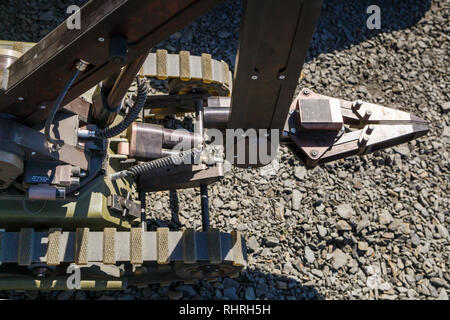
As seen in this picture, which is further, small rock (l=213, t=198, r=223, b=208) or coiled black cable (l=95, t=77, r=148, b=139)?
small rock (l=213, t=198, r=223, b=208)

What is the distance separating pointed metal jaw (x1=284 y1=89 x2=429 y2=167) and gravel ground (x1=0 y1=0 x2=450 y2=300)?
142cm

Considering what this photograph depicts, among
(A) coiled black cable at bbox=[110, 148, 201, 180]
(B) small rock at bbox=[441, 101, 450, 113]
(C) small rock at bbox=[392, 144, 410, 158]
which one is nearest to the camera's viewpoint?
(A) coiled black cable at bbox=[110, 148, 201, 180]

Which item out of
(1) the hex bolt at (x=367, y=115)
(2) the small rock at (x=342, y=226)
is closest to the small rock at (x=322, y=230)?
(2) the small rock at (x=342, y=226)

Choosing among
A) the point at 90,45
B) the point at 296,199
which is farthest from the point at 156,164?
the point at 296,199

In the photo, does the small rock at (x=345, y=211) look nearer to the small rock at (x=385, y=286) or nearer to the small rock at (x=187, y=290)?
the small rock at (x=385, y=286)

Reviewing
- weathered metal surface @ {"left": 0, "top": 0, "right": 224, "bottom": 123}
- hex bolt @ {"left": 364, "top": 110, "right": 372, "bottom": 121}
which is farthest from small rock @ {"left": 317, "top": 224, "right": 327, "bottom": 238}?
weathered metal surface @ {"left": 0, "top": 0, "right": 224, "bottom": 123}

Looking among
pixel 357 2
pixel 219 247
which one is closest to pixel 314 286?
pixel 219 247

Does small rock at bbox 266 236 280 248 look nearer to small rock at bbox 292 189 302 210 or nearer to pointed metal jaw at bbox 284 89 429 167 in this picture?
small rock at bbox 292 189 302 210

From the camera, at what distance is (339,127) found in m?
4.53

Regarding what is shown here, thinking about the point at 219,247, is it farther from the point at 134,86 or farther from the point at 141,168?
the point at 134,86

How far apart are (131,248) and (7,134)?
1.28 meters

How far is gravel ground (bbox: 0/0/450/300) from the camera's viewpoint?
18.5ft

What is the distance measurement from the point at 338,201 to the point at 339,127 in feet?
5.53

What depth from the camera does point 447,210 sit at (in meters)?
6.14
